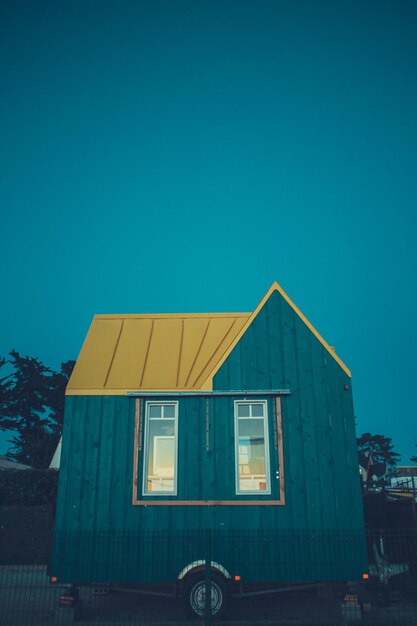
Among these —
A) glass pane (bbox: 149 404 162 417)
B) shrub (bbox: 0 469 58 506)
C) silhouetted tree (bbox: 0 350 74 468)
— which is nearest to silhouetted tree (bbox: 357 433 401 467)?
silhouetted tree (bbox: 0 350 74 468)

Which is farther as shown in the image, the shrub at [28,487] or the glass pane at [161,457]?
the shrub at [28,487]

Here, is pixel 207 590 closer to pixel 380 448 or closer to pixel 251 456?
pixel 251 456

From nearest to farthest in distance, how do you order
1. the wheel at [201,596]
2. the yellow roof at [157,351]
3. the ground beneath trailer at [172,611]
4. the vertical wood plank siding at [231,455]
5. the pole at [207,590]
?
1. the pole at [207,590]
2. the ground beneath trailer at [172,611]
3. the wheel at [201,596]
4. the vertical wood plank siding at [231,455]
5. the yellow roof at [157,351]

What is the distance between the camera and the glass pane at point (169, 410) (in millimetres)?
12130

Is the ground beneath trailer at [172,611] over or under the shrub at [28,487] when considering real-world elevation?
under

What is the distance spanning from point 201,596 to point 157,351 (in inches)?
240

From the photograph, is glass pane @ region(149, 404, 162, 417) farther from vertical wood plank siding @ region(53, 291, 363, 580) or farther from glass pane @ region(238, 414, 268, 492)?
glass pane @ region(238, 414, 268, 492)

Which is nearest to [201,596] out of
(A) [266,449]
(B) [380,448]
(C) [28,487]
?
(A) [266,449]

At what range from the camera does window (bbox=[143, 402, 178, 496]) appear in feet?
38.1

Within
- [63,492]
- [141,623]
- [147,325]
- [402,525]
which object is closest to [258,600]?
[141,623]

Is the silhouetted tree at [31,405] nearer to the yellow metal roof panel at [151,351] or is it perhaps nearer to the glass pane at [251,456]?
the yellow metal roof panel at [151,351]

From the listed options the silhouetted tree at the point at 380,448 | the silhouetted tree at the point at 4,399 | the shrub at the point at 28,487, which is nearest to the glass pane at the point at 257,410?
the shrub at the point at 28,487

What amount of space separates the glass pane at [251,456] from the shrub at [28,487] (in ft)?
47.8

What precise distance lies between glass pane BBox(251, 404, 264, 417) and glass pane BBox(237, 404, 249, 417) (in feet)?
0.50
